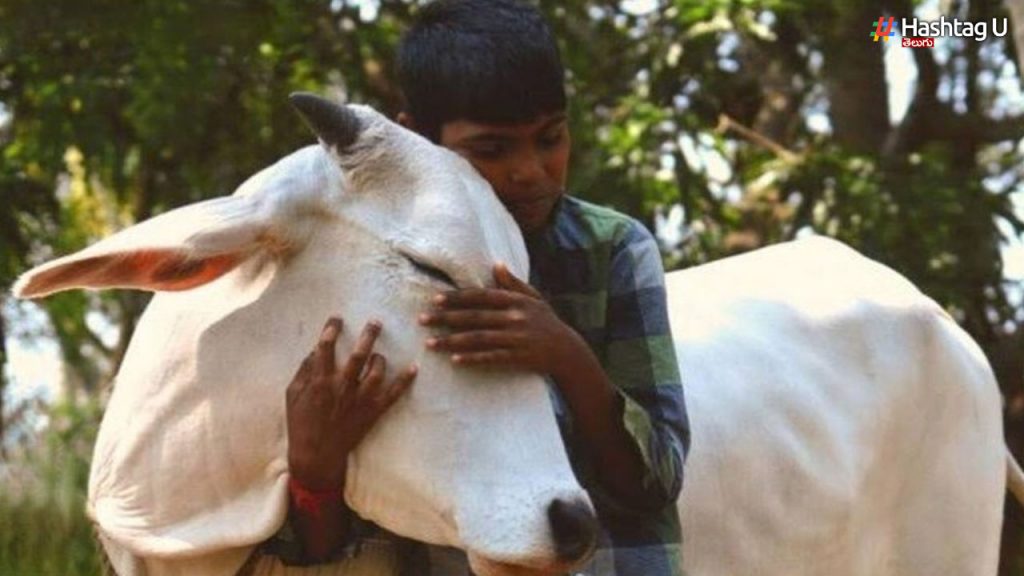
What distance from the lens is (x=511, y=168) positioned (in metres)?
3.23

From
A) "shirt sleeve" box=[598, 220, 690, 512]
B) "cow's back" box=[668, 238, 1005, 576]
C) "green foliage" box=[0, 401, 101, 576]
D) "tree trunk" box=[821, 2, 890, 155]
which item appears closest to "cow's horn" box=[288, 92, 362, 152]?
"shirt sleeve" box=[598, 220, 690, 512]

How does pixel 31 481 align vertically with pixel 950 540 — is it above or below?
below

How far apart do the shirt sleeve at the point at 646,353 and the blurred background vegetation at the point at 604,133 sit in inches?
142

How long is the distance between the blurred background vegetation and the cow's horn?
3782mm

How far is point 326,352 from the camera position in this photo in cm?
308

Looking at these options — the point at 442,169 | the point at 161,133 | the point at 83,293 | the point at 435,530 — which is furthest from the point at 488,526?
the point at 83,293

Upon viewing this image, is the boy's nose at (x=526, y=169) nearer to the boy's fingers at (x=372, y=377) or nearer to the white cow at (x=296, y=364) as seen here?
the white cow at (x=296, y=364)

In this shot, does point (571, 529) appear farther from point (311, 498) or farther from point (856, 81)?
point (856, 81)

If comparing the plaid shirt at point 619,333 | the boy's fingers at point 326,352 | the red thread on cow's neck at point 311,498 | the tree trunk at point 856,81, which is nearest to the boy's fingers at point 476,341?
the boy's fingers at point 326,352

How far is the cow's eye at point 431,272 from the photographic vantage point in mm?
3064

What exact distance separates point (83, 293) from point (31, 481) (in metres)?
3.25

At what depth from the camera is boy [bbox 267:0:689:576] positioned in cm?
306

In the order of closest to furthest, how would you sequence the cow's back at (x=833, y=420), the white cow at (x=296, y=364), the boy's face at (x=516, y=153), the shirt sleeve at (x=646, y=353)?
the white cow at (x=296, y=364) → the boy's face at (x=516, y=153) → the shirt sleeve at (x=646, y=353) → the cow's back at (x=833, y=420)

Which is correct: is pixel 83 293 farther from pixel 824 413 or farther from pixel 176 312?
pixel 176 312
